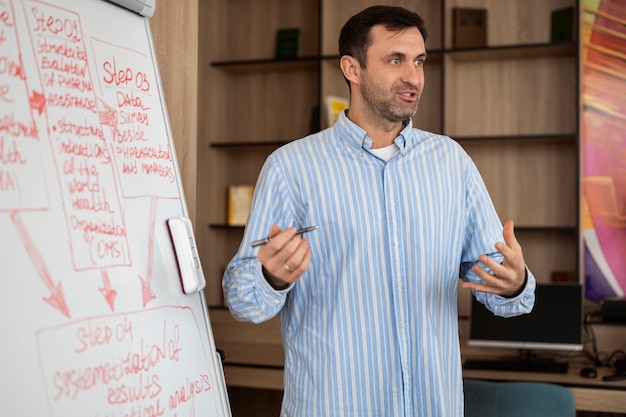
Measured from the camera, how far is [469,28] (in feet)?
12.4

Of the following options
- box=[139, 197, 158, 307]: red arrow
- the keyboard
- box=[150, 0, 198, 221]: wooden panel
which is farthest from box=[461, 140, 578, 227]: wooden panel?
box=[139, 197, 158, 307]: red arrow

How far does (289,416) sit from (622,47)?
2668 mm

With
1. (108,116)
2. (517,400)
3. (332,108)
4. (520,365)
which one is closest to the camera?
(108,116)

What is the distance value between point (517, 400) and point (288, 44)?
255 centimetres

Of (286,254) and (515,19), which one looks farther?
(515,19)

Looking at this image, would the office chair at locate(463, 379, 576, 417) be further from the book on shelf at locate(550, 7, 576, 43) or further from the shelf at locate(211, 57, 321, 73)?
the shelf at locate(211, 57, 321, 73)

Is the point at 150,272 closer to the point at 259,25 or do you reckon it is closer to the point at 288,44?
the point at 288,44

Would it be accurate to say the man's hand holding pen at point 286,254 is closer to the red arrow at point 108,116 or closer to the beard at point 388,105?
the red arrow at point 108,116

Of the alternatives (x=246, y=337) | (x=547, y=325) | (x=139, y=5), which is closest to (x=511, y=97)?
(x=547, y=325)

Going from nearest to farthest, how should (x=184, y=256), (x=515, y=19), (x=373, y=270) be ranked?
(x=184, y=256) → (x=373, y=270) → (x=515, y=19)

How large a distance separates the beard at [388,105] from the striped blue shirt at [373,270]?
0.05 metres

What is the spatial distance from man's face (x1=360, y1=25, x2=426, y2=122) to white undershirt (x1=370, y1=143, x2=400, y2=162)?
2.8 inches

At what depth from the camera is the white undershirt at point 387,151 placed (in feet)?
6.01

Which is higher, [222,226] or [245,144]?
[245,144]
